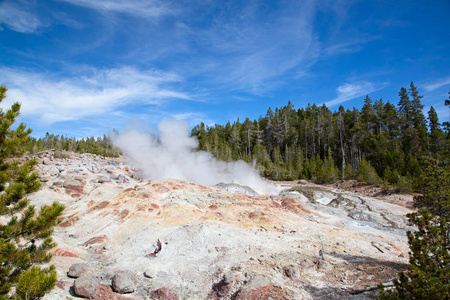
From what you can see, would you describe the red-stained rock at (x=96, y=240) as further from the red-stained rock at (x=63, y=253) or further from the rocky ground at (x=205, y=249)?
the red-stained rock at (x=63, y=253)

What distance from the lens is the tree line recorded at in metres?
41.2

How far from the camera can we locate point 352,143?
188 feet

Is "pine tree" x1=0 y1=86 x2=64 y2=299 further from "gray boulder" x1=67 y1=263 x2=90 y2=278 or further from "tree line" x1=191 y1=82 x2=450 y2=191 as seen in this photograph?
"tree line" x1=191 y1=82 x2=450 y2=191

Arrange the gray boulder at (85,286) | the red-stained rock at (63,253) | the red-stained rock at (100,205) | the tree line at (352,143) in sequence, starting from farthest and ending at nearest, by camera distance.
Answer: the tree line at (352,143), the red-stained rock at (100,205), the red-stained rock at (63,253), the gray boulder at (85,286)

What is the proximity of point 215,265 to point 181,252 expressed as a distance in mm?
1779

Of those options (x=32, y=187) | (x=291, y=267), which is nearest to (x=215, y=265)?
(x=291, y=267)

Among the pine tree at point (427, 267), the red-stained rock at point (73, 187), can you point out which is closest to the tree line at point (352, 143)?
the pine tree at point (427, 267)

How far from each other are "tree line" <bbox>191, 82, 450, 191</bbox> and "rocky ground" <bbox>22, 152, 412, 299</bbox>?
2623 cm

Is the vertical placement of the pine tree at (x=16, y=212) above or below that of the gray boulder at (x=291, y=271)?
above

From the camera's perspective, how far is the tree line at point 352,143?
1623 inches

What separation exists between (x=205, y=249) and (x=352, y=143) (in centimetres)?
5599

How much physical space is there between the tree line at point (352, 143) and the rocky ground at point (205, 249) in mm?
26229

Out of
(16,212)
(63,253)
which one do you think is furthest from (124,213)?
(16,212)

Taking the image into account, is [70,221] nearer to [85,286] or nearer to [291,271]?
[85,286]
